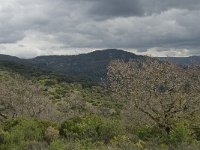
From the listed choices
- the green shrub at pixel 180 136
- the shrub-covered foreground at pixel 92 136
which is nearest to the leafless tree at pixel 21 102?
the shrub-covered foreground at pixel 92 136

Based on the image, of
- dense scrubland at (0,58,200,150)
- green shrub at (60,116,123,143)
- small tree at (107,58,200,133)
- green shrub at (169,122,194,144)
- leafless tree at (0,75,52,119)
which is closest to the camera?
dense scrubland at (0,58,200,150)

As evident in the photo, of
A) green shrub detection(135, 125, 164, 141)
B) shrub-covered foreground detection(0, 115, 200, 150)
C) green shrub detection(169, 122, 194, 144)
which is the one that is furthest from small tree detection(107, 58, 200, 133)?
green shrub detection(169, 122, 194, 144)

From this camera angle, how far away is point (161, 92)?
27219 mm

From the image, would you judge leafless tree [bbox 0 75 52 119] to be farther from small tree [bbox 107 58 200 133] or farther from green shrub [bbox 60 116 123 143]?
green shrub [bbox 60 116 123 143]

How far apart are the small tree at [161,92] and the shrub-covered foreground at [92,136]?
1513mm

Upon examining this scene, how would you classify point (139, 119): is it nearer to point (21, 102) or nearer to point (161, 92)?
point (161, 92)

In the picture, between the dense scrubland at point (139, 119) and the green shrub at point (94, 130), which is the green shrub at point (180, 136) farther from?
the green shrub at point (94, 130)

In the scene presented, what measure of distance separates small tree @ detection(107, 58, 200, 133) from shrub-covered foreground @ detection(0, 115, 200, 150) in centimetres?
151

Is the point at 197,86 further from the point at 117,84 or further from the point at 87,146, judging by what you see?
the point at 87,146

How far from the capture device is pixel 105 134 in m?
22.8

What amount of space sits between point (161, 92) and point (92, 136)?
22.2 feet

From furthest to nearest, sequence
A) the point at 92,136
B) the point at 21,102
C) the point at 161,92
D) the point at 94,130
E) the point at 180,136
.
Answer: the point at 21,102
the point at 161,92
the point at 94,130
the point at 92,136
the point at 180,136

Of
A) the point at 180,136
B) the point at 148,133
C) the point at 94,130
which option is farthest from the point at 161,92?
the point at 94,130

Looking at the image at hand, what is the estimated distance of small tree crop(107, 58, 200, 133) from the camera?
26906 millimetres
